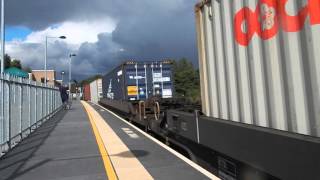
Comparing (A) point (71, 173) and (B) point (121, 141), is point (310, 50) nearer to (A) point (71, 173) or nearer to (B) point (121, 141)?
(A) point (71, 173)

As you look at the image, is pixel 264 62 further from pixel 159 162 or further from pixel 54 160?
pixel 54 160

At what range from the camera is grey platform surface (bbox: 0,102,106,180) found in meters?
7.97

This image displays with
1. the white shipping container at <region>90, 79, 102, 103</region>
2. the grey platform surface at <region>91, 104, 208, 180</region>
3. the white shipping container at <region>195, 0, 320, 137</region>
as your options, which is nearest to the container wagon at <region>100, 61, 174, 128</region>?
the grey platform surface at <region>91, 104, 208, 180</region>

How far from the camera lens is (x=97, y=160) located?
9336 millimetres

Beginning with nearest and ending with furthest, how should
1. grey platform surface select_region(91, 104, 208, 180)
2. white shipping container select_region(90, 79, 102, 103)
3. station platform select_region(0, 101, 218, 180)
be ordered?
grey platform surface select_region(91, 104, 208, 180) < station platform select_region(0, 101, 218, 180) < white shipping container select_region(90, 79, 102, 103)

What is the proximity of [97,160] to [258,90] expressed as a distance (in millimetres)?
4973

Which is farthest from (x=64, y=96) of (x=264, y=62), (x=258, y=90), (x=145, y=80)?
(x=264, y=62)

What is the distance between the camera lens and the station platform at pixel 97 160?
305 inches

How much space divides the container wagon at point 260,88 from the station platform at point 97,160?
3.58 ft

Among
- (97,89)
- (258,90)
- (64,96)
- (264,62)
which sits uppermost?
(97,89)

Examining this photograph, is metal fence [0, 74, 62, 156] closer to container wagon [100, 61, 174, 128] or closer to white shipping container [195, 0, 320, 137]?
container wagon [100, 61, 174, 128]

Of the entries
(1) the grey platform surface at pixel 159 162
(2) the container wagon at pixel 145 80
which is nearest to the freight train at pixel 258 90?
(1) the grey platform surface at pixel 159 162

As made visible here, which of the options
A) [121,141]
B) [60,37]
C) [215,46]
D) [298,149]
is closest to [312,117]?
[298,149]

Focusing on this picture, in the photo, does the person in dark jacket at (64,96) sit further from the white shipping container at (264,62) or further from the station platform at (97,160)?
the white shipping container at (264,62)
